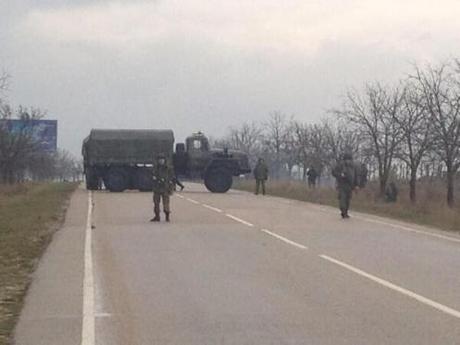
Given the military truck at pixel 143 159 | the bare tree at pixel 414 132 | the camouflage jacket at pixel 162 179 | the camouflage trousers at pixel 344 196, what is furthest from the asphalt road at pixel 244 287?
the military truck at pixel 143 159

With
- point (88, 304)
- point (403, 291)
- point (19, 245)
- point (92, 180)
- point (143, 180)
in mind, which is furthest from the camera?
point (92, 180)

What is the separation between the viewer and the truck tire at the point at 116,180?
4897 cm

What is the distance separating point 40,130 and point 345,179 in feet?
162

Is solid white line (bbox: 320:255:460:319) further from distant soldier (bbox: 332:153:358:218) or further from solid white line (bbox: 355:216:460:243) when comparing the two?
distant soldier (bbox: 332:153:358:218)

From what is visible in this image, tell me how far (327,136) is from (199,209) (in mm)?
34867

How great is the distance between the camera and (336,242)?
66.6 feet

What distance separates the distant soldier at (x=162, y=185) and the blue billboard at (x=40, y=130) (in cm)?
4058

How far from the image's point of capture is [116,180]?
4912 centimetres

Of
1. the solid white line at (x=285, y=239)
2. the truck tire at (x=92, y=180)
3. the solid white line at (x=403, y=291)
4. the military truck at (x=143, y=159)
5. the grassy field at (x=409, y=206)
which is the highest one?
the military truck at (x=143, y=159)

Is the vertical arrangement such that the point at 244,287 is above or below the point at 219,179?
below

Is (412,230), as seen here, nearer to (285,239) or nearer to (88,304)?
(285,239)

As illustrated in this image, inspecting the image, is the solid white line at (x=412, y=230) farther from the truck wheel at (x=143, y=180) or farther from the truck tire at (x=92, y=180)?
the truck tire at (x=92, y=180)

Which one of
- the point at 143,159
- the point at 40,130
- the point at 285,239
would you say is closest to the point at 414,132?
the point at 143,159

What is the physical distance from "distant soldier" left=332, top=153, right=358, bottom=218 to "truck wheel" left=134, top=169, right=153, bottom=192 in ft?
Result: 70.8
